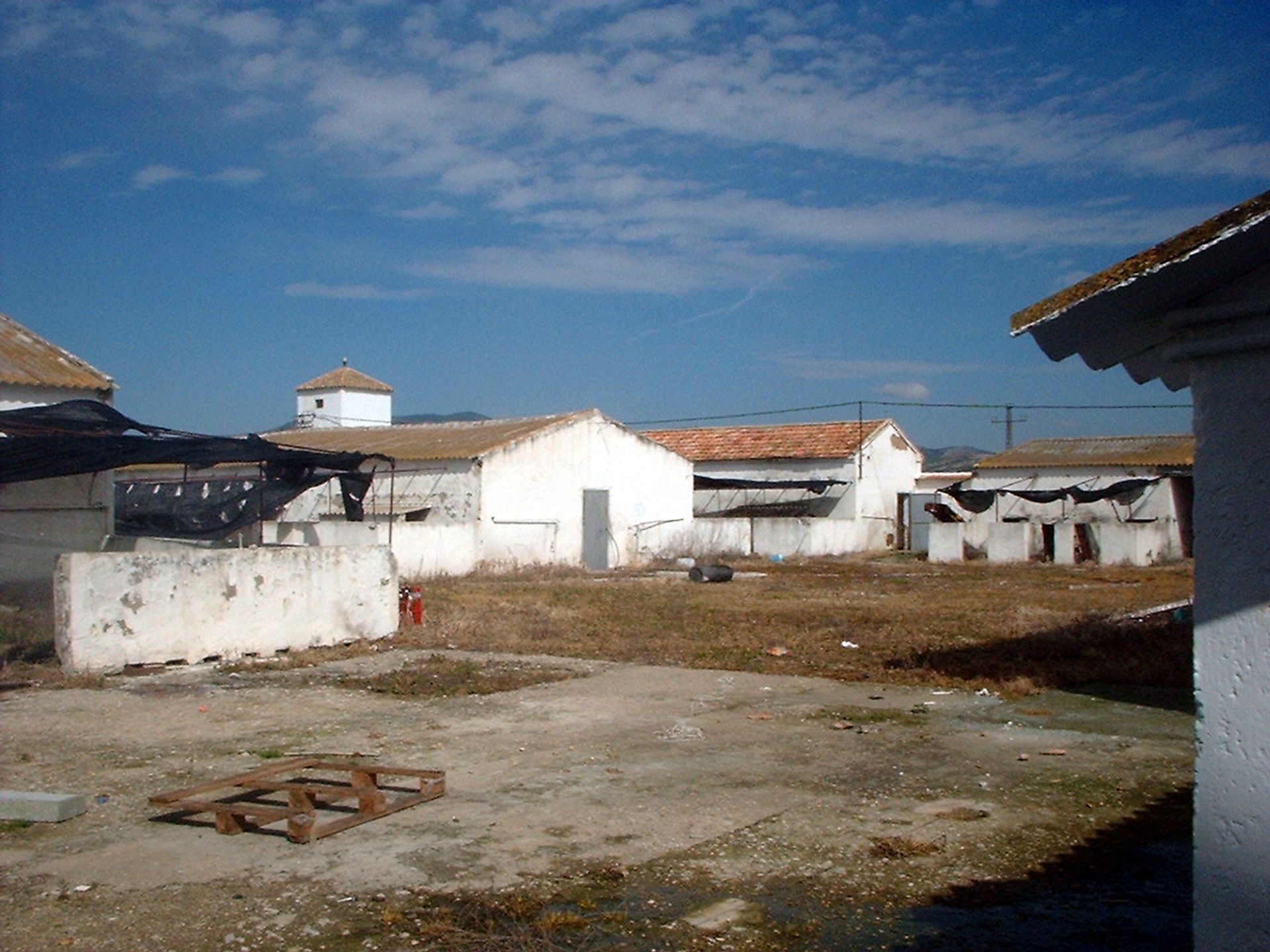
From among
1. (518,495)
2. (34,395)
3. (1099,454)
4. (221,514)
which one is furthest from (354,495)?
(1099,454)

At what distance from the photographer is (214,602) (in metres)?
12.7

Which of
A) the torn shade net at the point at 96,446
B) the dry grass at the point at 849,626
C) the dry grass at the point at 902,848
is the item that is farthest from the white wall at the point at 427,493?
the dry grass at the point at 902,848

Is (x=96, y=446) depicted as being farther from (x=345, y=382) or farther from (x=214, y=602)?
(x=345, y=382)

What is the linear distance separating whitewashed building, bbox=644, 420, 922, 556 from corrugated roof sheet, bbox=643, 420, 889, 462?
4cm

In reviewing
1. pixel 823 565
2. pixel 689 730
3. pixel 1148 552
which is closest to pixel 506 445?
pixel 823 565

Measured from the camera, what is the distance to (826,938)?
15.6ft

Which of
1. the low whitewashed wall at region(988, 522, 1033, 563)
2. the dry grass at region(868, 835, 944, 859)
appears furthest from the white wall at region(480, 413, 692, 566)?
the dry grass at region(868, 835, 944, 859)

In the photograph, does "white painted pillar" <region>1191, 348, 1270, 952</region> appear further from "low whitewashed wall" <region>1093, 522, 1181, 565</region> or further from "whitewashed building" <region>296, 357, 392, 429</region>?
"whitewashed building" <region>296, 357, 392, 429</region>

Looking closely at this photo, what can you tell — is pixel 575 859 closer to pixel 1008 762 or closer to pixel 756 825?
pixel 756 825

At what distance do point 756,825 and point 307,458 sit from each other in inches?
491

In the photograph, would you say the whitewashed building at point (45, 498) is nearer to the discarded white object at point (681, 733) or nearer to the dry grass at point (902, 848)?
the discarded white object at point (681, 733)

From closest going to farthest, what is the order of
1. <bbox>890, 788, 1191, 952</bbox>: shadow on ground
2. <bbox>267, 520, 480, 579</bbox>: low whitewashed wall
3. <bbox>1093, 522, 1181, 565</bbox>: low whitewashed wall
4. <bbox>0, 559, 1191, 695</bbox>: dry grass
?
<bbox>890, 788, 1191, 952</bbox>: shadow on ground
<bbox>0, 559, 1191, 695</bbox>: dry grass
<bbox>267, 520, 480, 579</bbox>: low whitewashed wall
<bbox>1093, 522, 1181, 565</bbox>: low whitewashed wall

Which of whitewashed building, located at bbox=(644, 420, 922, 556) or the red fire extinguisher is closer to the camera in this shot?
the red fire extinguisher

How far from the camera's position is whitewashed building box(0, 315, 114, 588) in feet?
59.7
